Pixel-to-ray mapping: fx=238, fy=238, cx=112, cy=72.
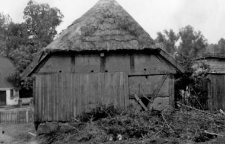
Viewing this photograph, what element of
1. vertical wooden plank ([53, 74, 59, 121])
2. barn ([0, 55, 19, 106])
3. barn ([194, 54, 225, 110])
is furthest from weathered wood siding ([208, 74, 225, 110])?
barn ([0, 55, 19, 106])

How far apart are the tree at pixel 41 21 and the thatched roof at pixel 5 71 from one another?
4.65 metres

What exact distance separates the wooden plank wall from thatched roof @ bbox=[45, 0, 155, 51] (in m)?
1.12

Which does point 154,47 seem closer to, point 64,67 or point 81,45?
point 81,45

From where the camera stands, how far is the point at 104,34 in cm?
946

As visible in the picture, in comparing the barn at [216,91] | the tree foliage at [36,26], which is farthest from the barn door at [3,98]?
the barn at [216,91]

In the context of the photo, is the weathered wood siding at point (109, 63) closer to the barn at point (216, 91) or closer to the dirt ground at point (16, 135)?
the dirt ground at point (16, 135)

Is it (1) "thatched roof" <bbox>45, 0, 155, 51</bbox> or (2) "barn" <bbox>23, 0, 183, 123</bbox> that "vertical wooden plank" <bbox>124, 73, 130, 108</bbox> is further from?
(1) "thatched roof" <bbox>45, 0, 155, 51</bbox>

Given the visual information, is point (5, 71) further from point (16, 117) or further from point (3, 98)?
point (16, 117)

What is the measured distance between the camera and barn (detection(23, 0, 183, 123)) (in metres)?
9.31

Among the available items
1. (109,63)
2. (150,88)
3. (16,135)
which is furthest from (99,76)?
(16,135)

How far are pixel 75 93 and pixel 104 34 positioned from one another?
2599mm

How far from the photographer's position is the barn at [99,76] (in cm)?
931

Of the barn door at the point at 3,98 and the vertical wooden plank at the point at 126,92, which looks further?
the barn door at the point at 3,98

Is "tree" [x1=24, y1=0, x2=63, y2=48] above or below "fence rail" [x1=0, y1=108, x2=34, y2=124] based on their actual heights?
above
